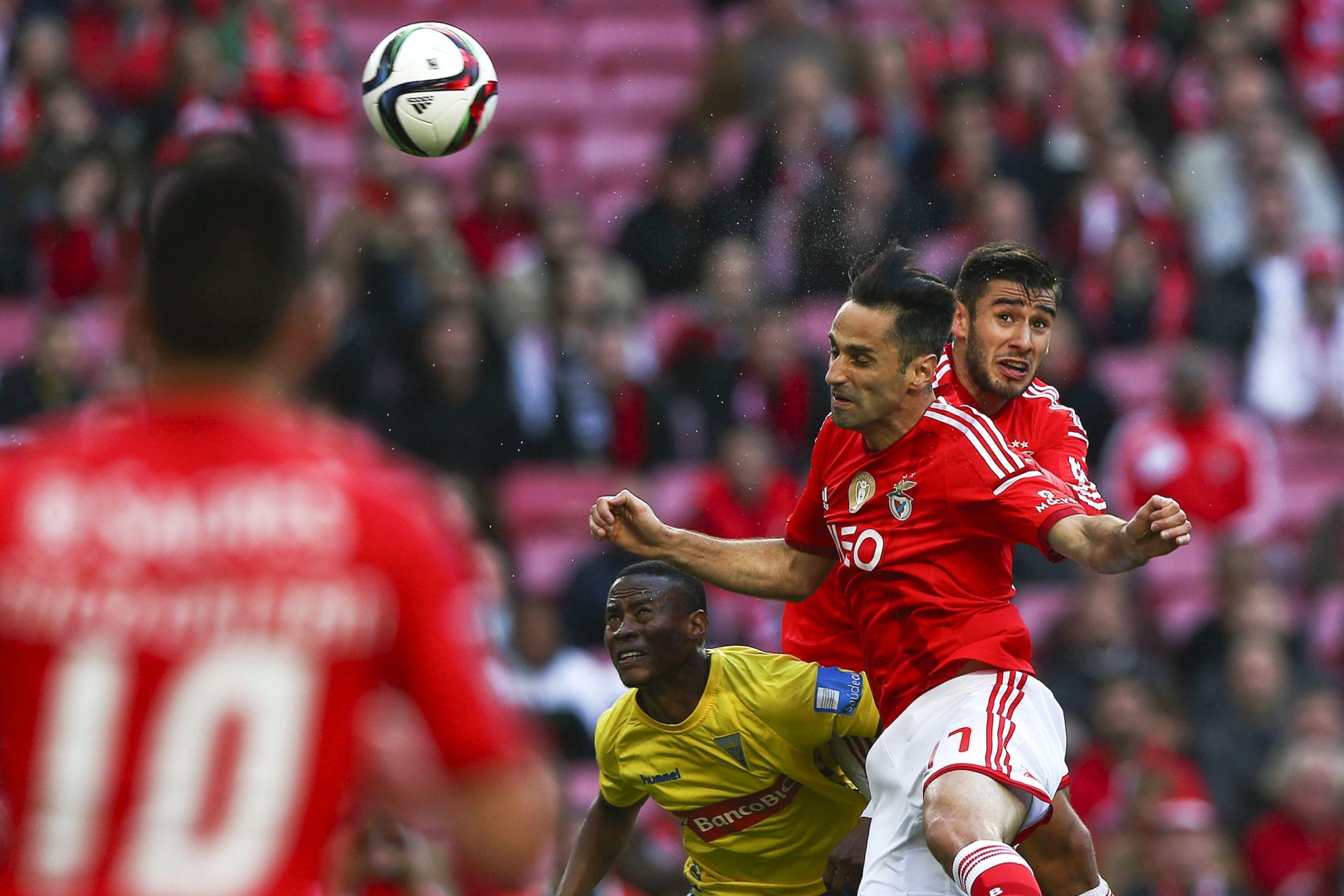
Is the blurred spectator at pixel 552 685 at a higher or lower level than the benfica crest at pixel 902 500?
lower

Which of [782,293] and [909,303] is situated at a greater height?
[909,303]

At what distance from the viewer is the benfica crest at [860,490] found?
232 inches

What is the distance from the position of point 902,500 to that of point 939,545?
6.6 inches

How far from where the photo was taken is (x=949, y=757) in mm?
5559

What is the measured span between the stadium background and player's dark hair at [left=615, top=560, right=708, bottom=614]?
11.0 feet

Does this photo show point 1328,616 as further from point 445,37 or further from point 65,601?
point 65,601

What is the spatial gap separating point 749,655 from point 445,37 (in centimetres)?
251

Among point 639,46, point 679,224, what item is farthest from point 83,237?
point 639,46

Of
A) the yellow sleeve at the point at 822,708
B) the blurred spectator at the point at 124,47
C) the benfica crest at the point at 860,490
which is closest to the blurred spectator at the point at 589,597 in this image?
the blurred spectator at the point at 124,47

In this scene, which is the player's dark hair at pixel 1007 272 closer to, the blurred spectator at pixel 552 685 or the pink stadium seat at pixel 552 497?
the blurred spectator at pixel 552 685

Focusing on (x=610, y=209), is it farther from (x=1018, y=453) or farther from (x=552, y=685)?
(x=1018, y=453)

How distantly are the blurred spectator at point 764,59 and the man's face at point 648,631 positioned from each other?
7.90 m

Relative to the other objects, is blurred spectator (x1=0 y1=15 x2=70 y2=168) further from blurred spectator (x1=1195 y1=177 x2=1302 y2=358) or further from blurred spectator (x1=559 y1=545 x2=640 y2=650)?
blurred spectator (x1=1195 y1=177 x2=1302 y2=358)

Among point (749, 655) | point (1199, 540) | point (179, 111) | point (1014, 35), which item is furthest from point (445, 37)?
point (1014, 35)
